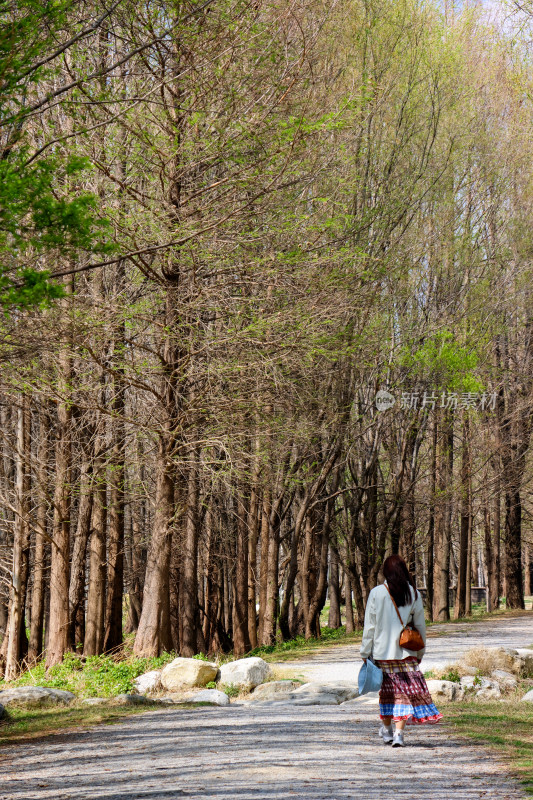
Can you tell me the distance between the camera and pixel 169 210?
38.2ft

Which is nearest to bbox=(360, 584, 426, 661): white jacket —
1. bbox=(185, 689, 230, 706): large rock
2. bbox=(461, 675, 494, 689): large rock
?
bbox=(185, 689, 230, 706): large rock

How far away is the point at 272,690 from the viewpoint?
437 inches

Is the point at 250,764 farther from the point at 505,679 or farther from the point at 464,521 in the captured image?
the point at 464,521

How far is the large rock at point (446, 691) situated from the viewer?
10570mm

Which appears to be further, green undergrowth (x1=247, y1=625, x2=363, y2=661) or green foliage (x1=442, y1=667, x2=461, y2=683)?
green undergrowth (x1=247, y1=625, x2=363, y2=661)

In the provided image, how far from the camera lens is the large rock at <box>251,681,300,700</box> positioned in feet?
35.9

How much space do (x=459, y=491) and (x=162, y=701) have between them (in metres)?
15.3

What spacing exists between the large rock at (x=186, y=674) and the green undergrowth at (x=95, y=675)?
0.50 meters

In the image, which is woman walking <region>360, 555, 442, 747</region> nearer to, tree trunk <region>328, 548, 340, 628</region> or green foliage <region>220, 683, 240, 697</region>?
green foliage <region>220, 683, 240, 697</region>

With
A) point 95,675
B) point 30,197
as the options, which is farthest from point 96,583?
point 30,197

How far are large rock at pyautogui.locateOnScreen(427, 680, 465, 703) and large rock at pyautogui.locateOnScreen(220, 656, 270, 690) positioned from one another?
235cm

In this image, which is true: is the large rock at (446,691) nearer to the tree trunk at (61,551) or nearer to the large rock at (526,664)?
the large rock at (526,664)

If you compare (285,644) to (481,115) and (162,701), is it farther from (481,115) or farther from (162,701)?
(481,115)

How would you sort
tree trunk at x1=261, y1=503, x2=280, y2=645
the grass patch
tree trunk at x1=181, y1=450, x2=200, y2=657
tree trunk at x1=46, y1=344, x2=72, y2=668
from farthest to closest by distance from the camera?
tree trunk at x1=261, y1=503, x2=280, y2=645
tree trunk at x1=181, y1=450, x2=200, y2=657
tree trunk at x1=46, y1=344, x2=72, y2=668
the grass patch
